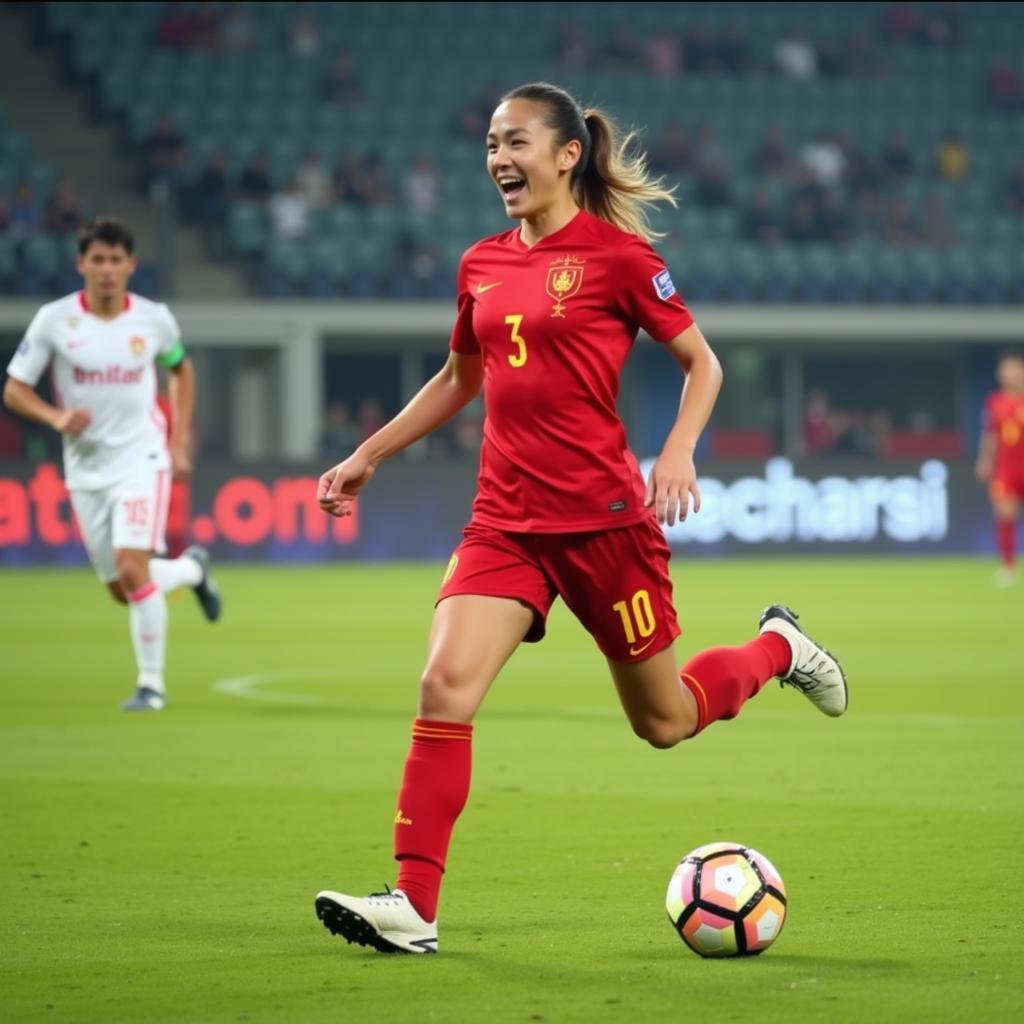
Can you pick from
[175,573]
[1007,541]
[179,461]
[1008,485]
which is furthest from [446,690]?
[1008,485]

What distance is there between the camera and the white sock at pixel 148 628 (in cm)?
1095

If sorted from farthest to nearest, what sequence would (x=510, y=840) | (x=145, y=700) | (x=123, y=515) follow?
(x=145, y=700), (x=123, y=515), (x=510, y=840)

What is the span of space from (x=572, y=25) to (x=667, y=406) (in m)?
6.28

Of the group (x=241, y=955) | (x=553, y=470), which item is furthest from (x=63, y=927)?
(x=553, y=470)

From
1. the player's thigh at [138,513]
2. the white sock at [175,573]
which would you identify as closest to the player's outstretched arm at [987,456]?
the white sock at [175,573]

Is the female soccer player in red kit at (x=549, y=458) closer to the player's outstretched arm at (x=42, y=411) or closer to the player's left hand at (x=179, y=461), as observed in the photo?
the player's outstretched arm at (x=42, y=411)

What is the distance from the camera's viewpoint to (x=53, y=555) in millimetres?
25047

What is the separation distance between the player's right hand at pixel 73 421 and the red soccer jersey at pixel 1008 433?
15856mm

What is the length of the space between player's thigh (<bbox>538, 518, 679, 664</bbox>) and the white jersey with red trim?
5812 mm

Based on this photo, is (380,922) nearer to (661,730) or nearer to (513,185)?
(661,730)

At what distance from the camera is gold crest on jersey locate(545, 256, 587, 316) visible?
549cm

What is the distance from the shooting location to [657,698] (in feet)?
19.0

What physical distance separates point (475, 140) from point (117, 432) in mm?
22488

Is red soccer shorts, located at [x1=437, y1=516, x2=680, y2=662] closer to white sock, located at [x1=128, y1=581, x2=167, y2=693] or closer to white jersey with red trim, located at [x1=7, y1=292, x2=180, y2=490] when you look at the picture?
white sock, located at [x1=128, y1=581, x2=167, y2=693]
